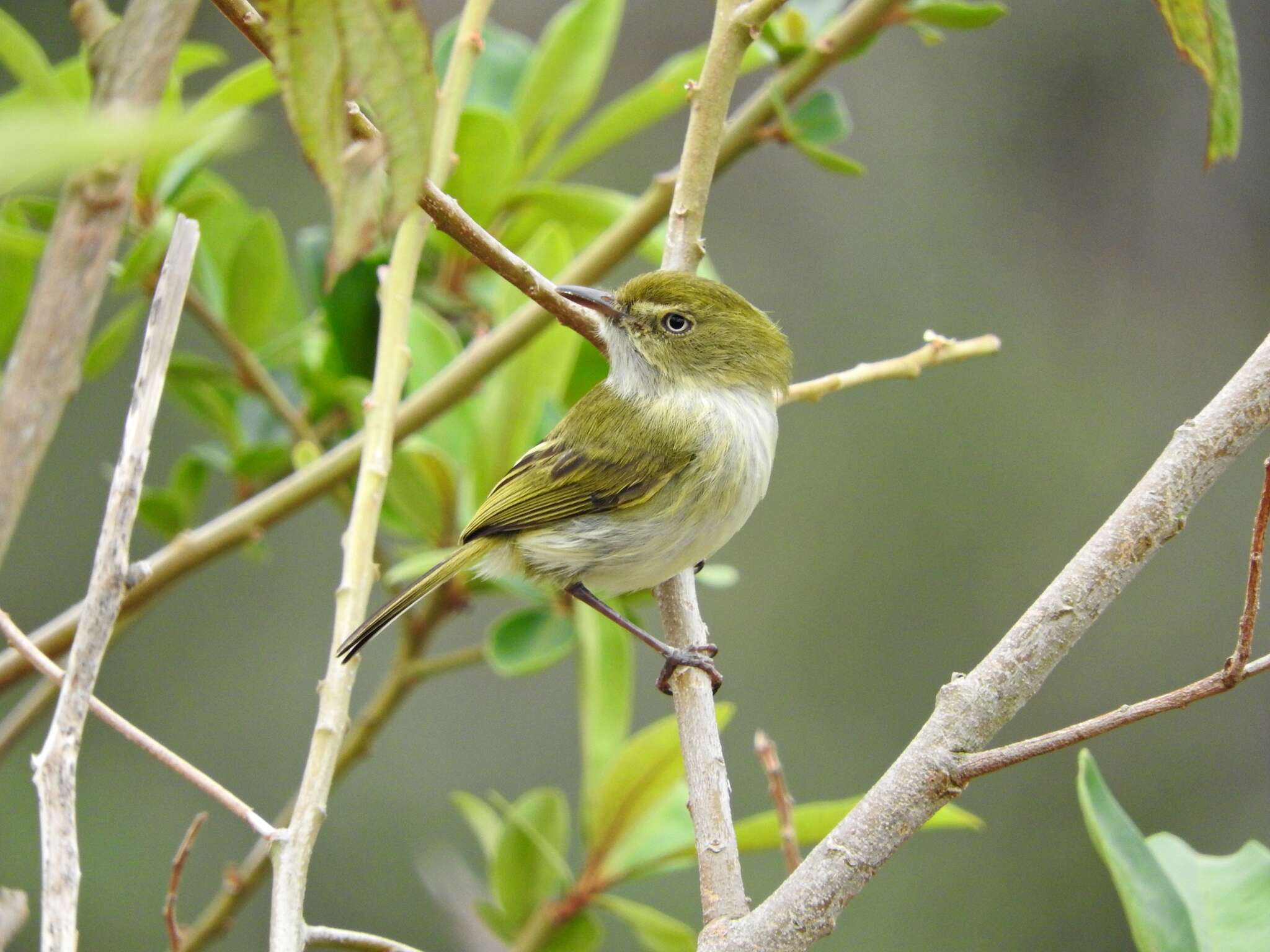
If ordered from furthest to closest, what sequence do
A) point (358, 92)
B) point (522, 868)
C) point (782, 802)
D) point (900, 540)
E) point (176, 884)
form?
point (900, 540), point (522, 868), point (782, 802), point (176, 884), point (358, 92)

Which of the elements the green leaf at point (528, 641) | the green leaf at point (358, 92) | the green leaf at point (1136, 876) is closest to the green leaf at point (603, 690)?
the green leaf at point (528, 641)

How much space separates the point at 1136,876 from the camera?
56.2 inches

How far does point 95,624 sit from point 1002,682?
77cm

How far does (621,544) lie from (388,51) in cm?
180

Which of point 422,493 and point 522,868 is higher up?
point 422,493

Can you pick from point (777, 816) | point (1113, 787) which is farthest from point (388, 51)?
point (1113, 787)

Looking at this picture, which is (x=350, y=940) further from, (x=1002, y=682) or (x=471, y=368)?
(x=471, y=368)

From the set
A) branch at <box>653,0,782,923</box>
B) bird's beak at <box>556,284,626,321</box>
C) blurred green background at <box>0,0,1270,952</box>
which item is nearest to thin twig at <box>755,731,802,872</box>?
branch at <box>653,0,782,923</box>

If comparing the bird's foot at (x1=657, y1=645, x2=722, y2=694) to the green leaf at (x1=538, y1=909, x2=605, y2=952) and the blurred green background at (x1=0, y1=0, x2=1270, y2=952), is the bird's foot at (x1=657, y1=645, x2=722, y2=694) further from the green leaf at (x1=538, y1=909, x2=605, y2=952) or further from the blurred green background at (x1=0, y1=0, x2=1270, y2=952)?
the blurred green background at (x1=0, y1=0, x2=1270, y2=952)

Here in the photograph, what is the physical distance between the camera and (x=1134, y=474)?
655 cm

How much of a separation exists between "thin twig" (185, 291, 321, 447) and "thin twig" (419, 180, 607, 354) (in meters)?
0.55

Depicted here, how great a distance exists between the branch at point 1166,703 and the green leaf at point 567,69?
1.43 metres

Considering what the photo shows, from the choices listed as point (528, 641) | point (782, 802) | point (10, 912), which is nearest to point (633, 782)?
point (528, 641)

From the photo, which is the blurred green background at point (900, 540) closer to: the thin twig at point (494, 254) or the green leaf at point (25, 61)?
the green leaf at point (25, 61)
